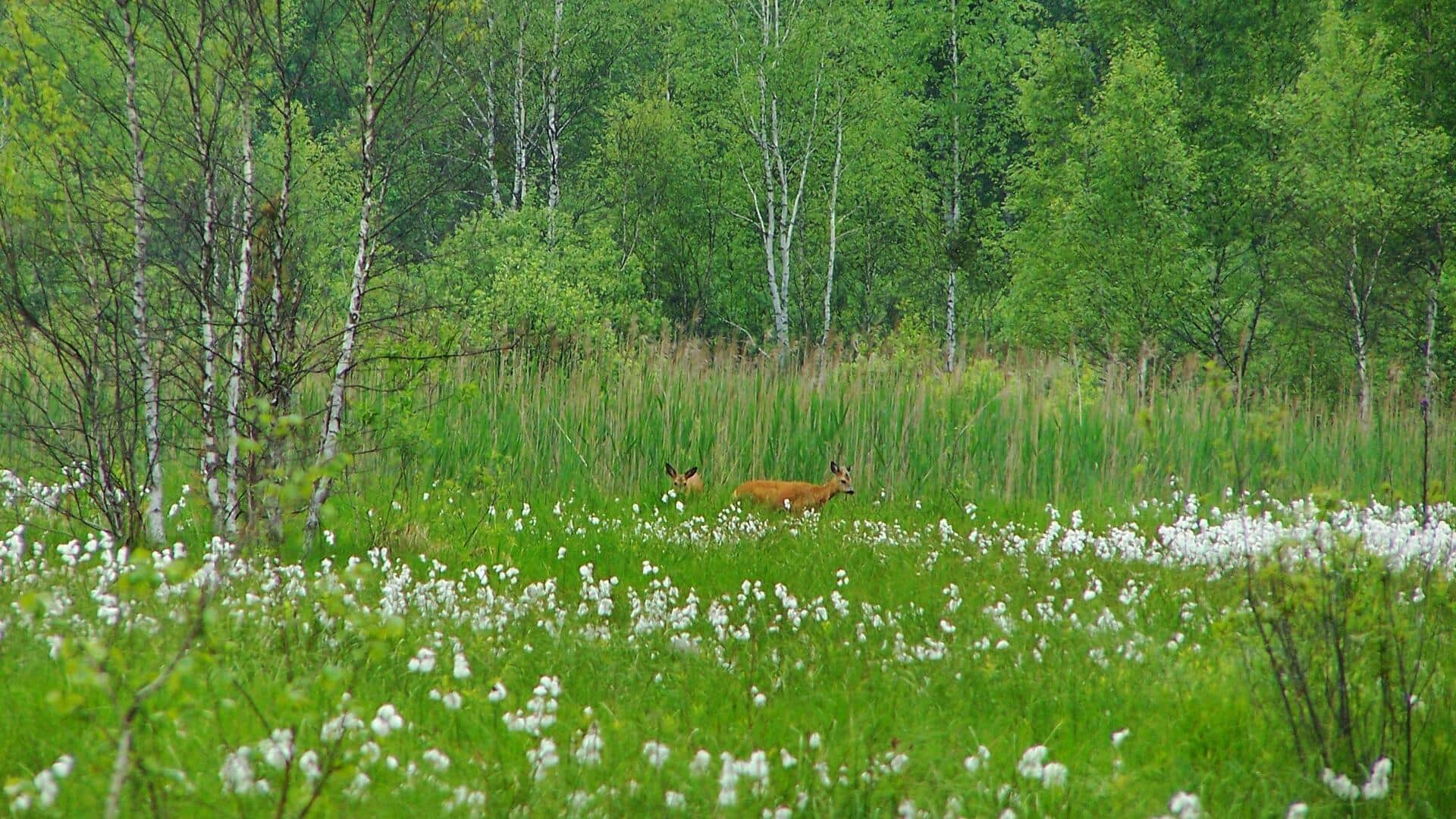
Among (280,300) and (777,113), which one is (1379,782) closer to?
(280,300)

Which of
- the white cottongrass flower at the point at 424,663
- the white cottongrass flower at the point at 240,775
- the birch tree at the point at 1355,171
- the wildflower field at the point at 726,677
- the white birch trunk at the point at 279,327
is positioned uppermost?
the birch tree at the point at 1355,171

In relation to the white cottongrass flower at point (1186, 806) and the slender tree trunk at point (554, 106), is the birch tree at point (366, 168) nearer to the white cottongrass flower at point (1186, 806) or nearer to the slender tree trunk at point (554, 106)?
the white cottongrass flower at point (1186, 806)

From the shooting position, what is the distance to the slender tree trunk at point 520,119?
31.0 meters

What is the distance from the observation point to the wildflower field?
3.80 m

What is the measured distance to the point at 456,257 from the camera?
84.0 feet

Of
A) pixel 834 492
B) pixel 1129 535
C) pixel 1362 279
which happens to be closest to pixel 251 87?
pixel 834 492

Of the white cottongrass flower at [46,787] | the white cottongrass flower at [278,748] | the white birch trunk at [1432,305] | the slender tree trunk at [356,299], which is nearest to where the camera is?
the white cottongrass flower at [46,787]

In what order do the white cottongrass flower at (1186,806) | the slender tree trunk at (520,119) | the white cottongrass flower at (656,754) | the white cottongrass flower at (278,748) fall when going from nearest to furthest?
1. the white cottongrass flower at (1186,806)
2. the white cottongrass flower at (278,748)
3. the white cottongrass flower at (656,754)
4. the slender tree trunk at (520,119)

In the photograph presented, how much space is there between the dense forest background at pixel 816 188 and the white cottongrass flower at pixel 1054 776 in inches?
224

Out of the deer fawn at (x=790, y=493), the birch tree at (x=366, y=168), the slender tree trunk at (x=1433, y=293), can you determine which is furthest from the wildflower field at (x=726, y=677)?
the slender tree trunk at (x=1433, y=293)

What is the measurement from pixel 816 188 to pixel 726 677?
30.2 meters

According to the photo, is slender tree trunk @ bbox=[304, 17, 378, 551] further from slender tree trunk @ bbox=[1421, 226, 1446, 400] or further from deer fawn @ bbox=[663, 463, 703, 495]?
slender tree trunk @ bbox=[1421, 226, 1446, 400]

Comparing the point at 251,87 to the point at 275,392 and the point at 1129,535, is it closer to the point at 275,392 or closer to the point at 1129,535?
the point at 275,392

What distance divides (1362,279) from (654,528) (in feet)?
67.5
